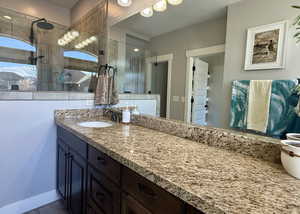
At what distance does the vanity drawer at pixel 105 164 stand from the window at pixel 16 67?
57.9 inches

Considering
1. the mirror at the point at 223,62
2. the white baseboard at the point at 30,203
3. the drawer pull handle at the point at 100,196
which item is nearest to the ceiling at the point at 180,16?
the mirror at the point at 223,62

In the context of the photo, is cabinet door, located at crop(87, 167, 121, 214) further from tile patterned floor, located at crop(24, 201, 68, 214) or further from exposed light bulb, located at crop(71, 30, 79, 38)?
exposed light bulb, located at crop(71, 30, 79, 38)

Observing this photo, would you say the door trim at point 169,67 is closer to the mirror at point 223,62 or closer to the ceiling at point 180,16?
the mirror at point 223,62

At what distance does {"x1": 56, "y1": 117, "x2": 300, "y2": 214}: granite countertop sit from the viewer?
1.72 feet

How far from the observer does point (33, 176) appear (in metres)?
1.77

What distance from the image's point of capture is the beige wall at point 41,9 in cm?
274

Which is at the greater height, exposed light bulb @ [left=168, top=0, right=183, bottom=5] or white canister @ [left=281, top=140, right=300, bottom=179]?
exposed light bulb @ [left=168, top=0, right=183, bottom=5]

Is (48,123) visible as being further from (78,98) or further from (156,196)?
(156,196)

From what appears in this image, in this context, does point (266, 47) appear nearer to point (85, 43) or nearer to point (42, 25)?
point (85, 43)

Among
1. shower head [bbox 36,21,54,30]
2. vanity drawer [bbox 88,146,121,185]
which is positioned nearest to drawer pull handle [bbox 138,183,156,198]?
vanity drawer [bbox 88,146,121,185]

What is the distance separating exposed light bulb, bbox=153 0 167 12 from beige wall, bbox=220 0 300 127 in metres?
0.68

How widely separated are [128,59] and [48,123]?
1.09 metres

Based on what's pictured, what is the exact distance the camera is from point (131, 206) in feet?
2.81

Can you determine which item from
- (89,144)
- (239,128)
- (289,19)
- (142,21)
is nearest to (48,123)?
(89,144)
